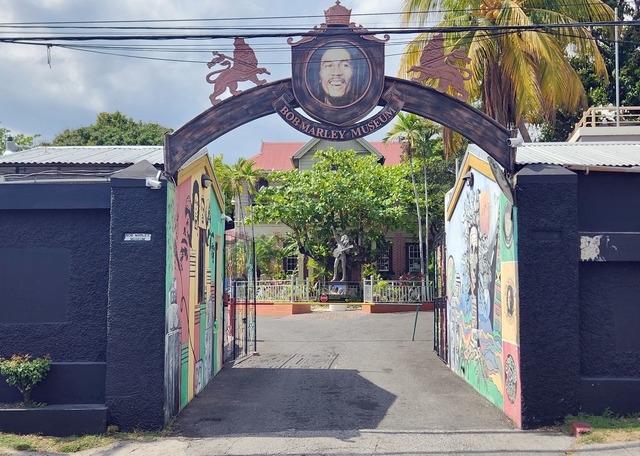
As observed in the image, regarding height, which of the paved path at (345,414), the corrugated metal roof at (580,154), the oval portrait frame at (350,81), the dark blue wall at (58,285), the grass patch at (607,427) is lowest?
the paved path at (345,414)

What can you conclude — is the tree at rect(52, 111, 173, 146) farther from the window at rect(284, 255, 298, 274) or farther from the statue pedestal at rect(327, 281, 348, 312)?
the statue pedestal at rect(327, 281, 348, 312)

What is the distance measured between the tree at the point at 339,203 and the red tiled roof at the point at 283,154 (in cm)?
825

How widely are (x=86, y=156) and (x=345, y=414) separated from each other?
20.7ft

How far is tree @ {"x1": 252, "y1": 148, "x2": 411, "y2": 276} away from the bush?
22.1 metres

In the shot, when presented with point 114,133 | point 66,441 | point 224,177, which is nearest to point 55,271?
point 66,441

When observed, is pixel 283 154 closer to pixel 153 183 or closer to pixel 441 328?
pixel 441 328

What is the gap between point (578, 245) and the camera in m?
8.67

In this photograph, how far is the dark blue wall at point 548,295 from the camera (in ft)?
27.9

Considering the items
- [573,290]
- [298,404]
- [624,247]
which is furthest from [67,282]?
[624,247]

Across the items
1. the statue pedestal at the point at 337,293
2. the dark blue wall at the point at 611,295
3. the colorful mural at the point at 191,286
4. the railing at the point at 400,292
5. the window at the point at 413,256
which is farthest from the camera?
the window at the point at 413,256

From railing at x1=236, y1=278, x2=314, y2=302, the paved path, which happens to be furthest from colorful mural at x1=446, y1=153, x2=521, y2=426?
railing at x1=236, y1=278, x2=314, y2=302

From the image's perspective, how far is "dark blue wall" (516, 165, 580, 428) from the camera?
8.50 metres

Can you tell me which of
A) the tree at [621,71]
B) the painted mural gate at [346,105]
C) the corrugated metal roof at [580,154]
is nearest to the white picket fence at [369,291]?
the tree at [621,71]

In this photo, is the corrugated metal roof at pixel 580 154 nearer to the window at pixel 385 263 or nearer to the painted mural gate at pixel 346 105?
the painted mural gate at pixel 346 105
